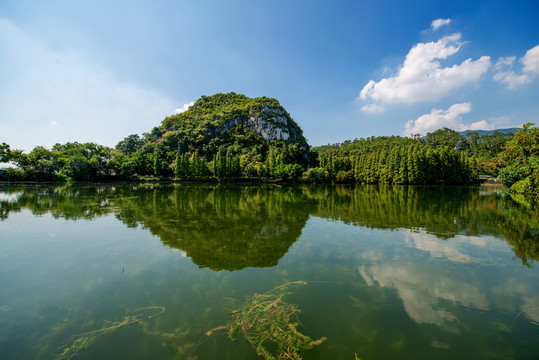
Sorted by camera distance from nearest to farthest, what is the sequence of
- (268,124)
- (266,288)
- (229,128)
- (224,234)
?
(266,288) → (224,234) → (268,124) → (229,128)

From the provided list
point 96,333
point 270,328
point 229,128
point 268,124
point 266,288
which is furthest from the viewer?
point 229,128

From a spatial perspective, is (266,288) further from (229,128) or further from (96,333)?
(229,128)

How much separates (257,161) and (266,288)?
77.1 m

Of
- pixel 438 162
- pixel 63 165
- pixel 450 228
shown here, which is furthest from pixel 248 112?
pixel 450 228

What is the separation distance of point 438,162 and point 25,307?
262ft

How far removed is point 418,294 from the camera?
19.8ft

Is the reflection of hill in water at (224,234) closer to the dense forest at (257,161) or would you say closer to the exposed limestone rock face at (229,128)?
the dense forest at (257,161)

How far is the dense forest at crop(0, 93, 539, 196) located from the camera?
182 ft

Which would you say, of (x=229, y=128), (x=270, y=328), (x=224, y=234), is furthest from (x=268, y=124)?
(x=270, y=328)

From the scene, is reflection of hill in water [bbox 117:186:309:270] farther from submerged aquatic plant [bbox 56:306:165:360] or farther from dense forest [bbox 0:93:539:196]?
dense forest [bbox 0:93:539:196]

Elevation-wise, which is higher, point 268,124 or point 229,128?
point 268,124

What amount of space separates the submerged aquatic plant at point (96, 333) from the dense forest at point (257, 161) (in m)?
41.7

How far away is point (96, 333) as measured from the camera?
4547 mm

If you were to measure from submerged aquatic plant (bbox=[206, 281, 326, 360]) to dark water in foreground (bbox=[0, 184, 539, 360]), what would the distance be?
193mm
